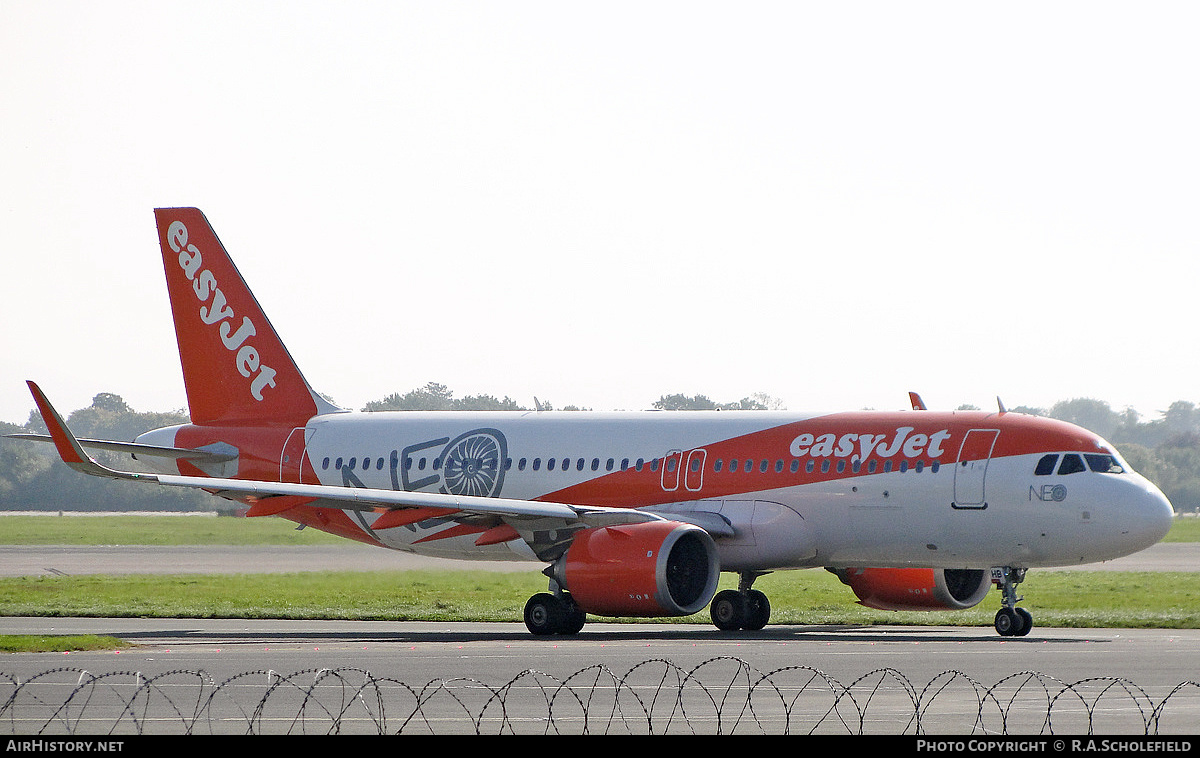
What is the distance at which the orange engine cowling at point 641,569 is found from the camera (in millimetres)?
29672

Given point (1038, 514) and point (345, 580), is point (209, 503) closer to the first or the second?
point (345, 580)

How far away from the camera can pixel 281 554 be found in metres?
62.9

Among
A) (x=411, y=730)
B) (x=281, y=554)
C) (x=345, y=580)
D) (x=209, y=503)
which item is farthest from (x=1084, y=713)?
(x=209, y=503)

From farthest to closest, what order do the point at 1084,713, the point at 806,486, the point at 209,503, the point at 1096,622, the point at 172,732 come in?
the point at 209,503
the point at 1096,622
the point at 806,486
the point at 1084,713
the point at 172,732

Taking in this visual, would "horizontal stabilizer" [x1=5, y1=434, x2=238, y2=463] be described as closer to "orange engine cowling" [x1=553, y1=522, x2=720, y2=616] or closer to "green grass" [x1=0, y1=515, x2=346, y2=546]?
"orange engine cowling" [x1=553, y1=522, x2=720, y2=616]

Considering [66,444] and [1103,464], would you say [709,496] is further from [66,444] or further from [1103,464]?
[66,444]

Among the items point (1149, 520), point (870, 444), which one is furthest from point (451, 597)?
point (1149, 520)

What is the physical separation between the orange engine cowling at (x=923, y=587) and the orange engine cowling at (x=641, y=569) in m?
4.30

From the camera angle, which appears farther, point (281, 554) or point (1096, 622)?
point (281, 554)

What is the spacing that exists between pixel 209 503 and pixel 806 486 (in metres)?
79.4

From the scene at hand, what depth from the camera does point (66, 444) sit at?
30094mm

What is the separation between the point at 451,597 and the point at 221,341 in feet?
30.0

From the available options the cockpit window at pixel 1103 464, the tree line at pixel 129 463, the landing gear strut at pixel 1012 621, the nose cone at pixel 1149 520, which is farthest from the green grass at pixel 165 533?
the nose cone at pixel 1149 520

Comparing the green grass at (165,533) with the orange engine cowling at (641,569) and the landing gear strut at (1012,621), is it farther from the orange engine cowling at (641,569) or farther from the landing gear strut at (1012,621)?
the landing gear strut at (1012,621)
